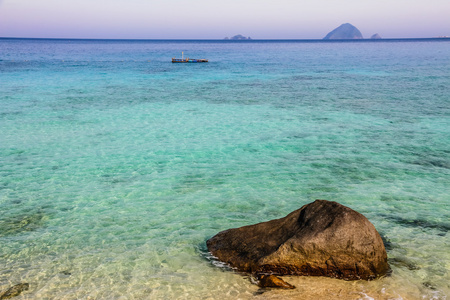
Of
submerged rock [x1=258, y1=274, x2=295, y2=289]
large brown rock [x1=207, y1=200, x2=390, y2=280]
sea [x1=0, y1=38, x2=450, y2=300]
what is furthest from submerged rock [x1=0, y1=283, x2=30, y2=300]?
submerged rock [x1=258, y1=274, x2=295, y2=289]

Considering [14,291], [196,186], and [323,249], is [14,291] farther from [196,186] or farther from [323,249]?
[196,186]

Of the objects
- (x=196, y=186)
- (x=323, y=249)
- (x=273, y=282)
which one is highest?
(x=323, y=249)

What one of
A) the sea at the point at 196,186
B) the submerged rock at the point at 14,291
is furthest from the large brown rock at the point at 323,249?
the submerged rock at the point at 14,291

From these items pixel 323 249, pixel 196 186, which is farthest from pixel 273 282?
pixel 196 186

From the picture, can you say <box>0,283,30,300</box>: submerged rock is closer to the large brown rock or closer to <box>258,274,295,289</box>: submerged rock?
the large brown rock

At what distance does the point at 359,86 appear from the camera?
29891 mm

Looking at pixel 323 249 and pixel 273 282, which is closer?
pixel 273 282

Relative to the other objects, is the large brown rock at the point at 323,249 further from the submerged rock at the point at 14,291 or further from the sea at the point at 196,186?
the submerged rock at the point at 14,291

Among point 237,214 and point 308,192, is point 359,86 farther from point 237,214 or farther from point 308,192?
point 237,214

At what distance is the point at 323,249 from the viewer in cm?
600

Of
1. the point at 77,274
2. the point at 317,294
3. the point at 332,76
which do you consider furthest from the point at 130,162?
the point at 332,76

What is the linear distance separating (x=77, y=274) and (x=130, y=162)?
626 centimetres

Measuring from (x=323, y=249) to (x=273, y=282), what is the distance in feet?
2.86

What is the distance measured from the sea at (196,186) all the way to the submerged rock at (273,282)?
0.29 feet
